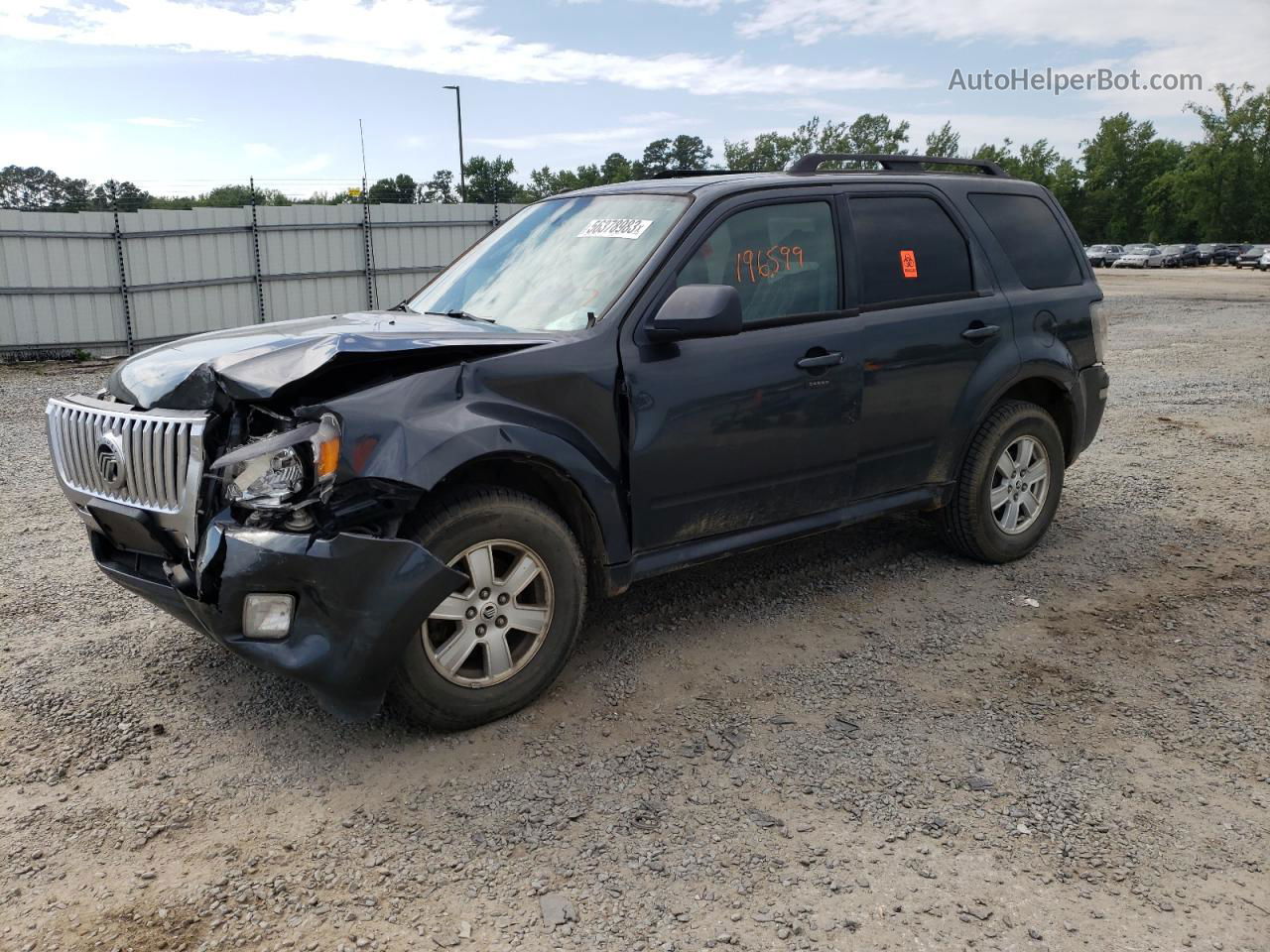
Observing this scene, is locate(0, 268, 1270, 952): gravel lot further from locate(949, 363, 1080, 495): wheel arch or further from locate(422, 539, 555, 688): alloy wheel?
locate(949, 363, 1080, 495): wheel arch

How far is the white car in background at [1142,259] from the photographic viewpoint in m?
57.4

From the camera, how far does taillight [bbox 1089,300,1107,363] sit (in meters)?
Answer: 5.58

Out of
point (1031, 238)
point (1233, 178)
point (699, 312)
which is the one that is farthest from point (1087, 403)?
point (1233, 178)

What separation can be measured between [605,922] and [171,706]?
79.4 inches

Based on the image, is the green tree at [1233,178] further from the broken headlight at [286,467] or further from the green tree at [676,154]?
the broken headlight at [286,467]

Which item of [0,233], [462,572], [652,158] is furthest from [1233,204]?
[462,572]

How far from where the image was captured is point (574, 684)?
3998 mm

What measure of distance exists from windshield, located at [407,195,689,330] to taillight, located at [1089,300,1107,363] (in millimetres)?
2667

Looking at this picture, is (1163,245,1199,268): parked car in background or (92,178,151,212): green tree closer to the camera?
(92,178,151,212): green tree

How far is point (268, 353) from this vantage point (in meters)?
3.42

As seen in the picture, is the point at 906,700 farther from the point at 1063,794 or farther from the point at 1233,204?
the point at 1233,204

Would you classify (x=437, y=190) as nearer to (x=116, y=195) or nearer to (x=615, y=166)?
(x=116, y=195)

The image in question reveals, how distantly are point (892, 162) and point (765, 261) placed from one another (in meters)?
1.45

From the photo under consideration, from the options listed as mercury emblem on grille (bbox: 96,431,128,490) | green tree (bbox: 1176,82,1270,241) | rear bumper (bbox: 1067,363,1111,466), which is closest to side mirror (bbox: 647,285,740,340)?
mercury emblem on grille (bbox: 96,431,128,490)
